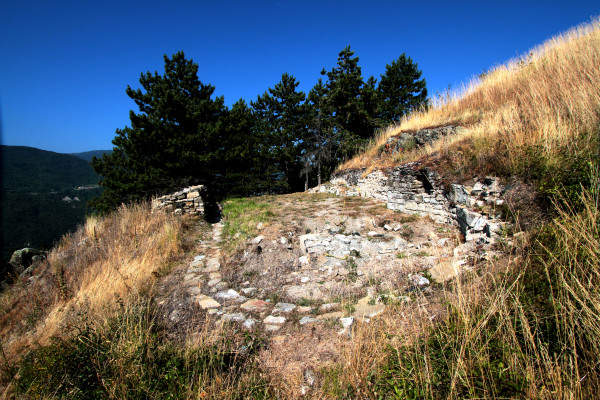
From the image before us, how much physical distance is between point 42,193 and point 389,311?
76.9m

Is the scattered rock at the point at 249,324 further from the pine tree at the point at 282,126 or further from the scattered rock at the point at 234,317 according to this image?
the pine tree at the point at 282,126

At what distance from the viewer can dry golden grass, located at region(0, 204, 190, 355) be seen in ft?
10.5

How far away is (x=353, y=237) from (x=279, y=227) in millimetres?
1874

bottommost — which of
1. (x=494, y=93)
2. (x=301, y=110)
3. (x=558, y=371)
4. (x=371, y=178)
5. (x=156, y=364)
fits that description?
(x=156, y=364)

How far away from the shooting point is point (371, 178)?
9445 mm

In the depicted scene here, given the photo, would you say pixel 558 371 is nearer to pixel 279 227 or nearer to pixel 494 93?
pixel 279 227

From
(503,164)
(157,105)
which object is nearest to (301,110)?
(157,105)

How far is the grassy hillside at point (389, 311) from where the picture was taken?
5.34ft

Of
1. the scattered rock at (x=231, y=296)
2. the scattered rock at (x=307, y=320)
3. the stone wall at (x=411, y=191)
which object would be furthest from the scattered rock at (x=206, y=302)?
the stone wall at (x=411, y=191)

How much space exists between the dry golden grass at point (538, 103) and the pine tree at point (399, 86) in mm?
12091

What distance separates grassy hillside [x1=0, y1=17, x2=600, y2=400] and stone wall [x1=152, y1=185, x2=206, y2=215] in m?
1.50

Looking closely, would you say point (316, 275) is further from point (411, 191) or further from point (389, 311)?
point (411, 191)

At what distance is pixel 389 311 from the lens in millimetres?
2275

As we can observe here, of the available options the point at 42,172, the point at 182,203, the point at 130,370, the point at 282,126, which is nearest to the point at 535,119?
the point at 130,370
